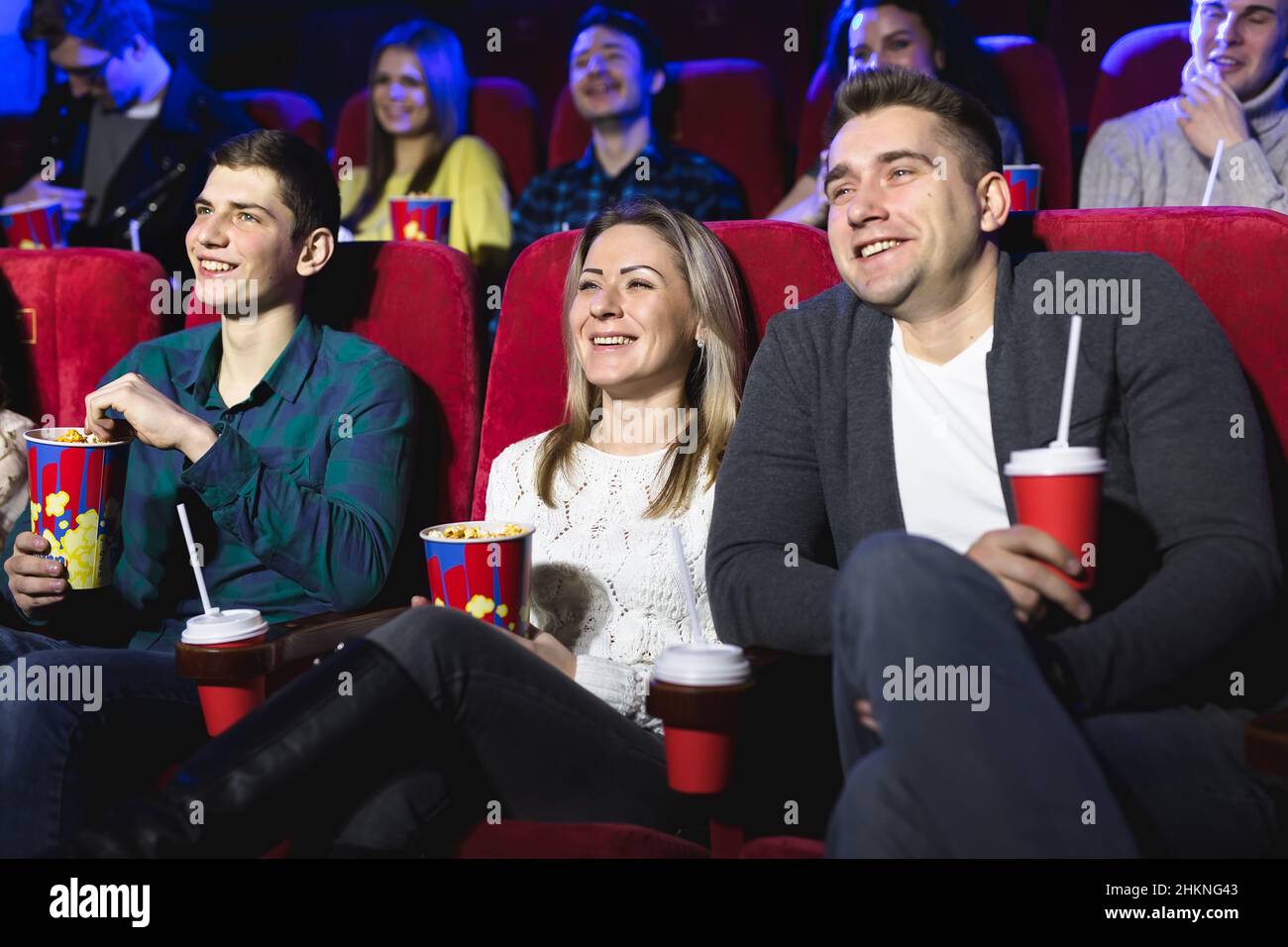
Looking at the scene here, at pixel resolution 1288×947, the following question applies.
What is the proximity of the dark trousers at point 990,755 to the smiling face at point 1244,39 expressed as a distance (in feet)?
4.89

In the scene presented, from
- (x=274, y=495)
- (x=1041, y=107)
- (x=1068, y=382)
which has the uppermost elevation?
(x=1041, y=107)

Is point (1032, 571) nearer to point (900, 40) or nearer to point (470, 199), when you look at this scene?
point (900, 40)

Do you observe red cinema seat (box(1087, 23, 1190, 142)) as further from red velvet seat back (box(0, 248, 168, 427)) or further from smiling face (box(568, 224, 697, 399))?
red velvet seat back (box(0, 248, 168, 427))

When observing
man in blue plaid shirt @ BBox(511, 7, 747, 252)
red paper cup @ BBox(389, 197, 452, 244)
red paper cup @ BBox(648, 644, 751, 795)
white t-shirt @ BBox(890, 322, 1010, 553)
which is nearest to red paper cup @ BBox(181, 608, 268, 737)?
red paper cup @ BBox(648, 644, 751, 795)

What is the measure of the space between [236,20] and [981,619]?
3.26 meters

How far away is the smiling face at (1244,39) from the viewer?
6.91 ft

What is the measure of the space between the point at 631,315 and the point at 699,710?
1.81ft

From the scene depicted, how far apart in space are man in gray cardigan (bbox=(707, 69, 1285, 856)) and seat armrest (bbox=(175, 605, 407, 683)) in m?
0.36

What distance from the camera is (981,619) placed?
2.97ft

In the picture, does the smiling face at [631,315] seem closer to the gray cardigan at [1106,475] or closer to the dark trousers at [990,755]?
Result: the gray cardigan at [1106,475]

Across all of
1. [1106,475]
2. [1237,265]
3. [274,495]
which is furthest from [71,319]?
[1237,265]

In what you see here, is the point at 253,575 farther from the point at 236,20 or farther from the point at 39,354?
the point at 236,20

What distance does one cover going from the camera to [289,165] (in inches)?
61.7
